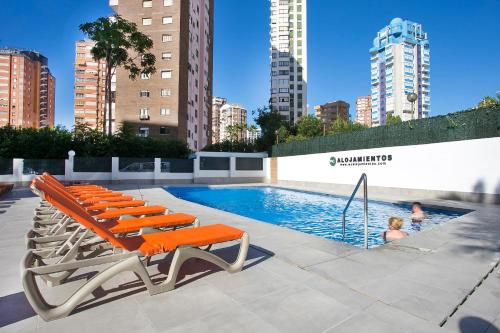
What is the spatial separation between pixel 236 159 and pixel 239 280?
22462mm

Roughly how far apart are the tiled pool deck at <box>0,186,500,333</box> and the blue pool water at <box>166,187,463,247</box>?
3102mm

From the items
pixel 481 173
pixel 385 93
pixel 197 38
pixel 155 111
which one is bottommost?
pixel 481 173

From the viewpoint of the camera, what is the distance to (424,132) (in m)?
13.5

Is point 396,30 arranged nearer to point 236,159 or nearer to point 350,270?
point 236,159

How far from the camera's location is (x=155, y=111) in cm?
3678

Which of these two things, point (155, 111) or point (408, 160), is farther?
point (155, 111)

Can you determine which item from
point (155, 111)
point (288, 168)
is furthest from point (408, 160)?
point (155, 111)

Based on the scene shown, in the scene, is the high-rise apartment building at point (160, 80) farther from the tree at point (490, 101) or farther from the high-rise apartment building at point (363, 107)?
the high-rise apartment building at point (363, 107)

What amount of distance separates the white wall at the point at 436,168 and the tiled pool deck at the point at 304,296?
864cm

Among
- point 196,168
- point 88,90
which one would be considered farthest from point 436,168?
point 88,90

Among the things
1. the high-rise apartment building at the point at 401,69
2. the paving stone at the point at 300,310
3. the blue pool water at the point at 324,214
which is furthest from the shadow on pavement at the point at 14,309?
the high-rise apartment building at the point at 401,69

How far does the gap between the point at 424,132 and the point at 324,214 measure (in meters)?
7.13

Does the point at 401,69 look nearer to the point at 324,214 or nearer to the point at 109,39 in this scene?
the point at 109,39

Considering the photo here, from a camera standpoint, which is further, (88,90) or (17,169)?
(88,90)
